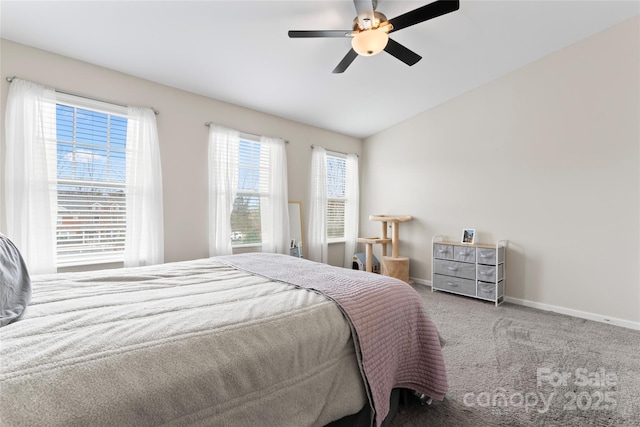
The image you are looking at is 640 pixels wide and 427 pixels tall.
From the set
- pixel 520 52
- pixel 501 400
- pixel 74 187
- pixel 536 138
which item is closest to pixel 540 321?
pixel 501 400

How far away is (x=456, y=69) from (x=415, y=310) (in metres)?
3.08

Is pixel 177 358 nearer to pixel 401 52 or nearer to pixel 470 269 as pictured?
pixel 401 52

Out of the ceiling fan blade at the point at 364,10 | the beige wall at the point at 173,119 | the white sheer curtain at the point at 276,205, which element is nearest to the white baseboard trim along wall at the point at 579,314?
the white sheer curtain at the point at 276,205

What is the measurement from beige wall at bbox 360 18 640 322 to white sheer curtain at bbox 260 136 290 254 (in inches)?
83.0

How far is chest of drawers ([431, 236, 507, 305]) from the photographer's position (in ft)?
11.5

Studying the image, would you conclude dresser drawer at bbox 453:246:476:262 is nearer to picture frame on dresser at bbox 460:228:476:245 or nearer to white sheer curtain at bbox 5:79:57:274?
picture frame on dresser at bbox 460:228:476:245

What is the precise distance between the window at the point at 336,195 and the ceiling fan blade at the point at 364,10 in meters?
2.83

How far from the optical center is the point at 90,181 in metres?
2.75

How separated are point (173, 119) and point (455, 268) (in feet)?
12.7

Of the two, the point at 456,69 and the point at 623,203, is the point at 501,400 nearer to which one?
the point at 623,203

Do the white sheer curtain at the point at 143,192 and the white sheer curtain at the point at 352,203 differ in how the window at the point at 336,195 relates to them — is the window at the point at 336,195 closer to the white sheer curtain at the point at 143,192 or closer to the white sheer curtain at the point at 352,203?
the white sheer curtain at the point at 352,203

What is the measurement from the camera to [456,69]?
3436 mm

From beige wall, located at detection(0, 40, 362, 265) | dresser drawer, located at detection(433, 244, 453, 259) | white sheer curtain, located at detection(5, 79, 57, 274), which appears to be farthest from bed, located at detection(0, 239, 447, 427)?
dresser drawer, located at detection(433, 244, 453, 259)

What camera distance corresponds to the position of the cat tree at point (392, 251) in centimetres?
434
